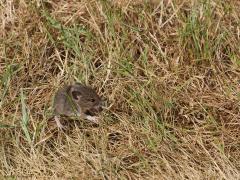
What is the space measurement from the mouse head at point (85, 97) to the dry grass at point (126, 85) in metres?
0.10

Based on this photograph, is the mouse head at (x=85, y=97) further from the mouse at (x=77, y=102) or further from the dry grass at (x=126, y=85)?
the dry grass at (x=126, y=85)

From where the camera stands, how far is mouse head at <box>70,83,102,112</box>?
5031 mm

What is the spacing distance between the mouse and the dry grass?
83 mm

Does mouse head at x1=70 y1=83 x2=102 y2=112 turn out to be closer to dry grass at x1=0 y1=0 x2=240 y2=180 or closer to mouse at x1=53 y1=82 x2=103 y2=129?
mouse at x1=53 y1=82 x2=103 y2=129

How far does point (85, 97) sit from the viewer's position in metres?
5.05

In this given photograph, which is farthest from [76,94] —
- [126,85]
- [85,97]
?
[126,85]

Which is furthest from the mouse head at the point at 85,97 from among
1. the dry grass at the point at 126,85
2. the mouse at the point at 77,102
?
the dry grass at the point at 126,85

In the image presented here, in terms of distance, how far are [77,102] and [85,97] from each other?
3.6 inches

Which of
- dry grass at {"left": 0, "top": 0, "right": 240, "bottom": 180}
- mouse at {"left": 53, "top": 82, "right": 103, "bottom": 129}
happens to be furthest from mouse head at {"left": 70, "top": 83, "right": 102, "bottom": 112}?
dry grass at {"left": 0, "top": 0, "right": 240, "bottom": 180}

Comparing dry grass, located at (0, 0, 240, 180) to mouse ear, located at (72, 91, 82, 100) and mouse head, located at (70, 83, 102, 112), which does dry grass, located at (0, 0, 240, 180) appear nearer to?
mouse head, located at (70, 83, 102, 112)

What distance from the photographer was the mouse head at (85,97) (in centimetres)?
503

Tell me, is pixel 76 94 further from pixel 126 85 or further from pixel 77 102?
pixel 126 85

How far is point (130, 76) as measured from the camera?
5.20 m

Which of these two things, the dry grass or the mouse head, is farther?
the mouse head
